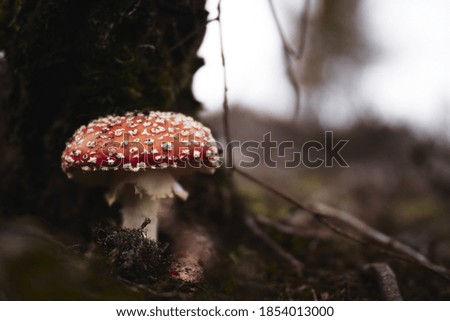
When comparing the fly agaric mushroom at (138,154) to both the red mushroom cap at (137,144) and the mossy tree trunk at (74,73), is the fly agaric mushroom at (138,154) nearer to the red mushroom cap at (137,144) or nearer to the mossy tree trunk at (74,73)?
the red mushroom cap at (137,144)

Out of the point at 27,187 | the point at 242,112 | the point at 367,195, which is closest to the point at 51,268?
the point at 27,187

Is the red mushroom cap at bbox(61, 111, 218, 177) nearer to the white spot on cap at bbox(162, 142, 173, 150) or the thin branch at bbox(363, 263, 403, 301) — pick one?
the white spot on cap at bbox(162, 142, 173, 150)

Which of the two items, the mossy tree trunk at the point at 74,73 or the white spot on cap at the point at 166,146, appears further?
the mossy tree trunk at the point at 74,73

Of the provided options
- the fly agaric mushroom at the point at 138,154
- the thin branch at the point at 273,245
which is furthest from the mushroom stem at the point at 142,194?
the thin branch at the point at 273,245

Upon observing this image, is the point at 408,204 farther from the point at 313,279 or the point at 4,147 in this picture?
the point at 4,147

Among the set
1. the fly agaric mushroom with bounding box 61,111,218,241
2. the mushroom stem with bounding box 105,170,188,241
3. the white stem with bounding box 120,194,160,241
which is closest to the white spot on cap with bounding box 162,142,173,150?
the fly agaric mushroom with bounding box 61,111,218,241

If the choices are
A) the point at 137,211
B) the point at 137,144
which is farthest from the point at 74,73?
the point at 137,211

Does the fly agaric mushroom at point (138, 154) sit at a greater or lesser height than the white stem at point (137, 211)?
greater
